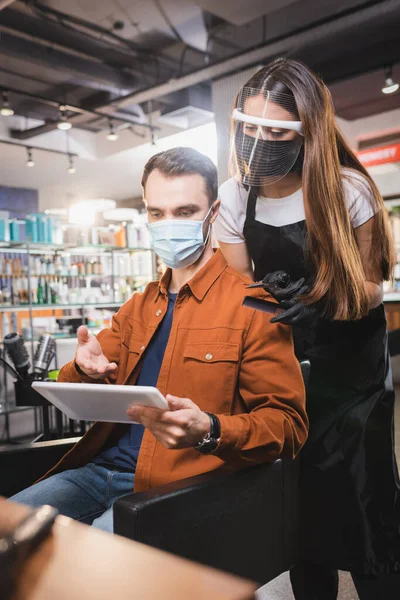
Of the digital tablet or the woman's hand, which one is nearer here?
the digital tablet

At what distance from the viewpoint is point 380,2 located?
4.33m

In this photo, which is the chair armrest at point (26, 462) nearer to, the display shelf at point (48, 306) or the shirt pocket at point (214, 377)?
the shirt pocket at point (214, 377)

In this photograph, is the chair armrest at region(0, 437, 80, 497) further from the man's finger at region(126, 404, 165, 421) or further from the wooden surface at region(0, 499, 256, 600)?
the wooden surface at region(0, 499, 256, 600)

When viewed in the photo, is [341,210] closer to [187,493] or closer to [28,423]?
[187,493]

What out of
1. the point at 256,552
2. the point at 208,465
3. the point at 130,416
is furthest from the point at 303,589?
the point at 130,416

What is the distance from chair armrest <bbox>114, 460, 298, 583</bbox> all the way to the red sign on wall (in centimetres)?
632

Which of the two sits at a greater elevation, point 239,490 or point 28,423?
point 239,490

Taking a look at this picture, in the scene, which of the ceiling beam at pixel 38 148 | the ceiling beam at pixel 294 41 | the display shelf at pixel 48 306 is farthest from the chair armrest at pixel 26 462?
the ceiling beam at pixel 38 148

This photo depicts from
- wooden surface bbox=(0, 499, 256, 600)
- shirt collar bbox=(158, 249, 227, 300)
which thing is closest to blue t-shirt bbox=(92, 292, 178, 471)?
shirt collar bbox=(158, 249, 227, 300)

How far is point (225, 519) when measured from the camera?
1.21 m

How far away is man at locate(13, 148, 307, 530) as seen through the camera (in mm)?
1241

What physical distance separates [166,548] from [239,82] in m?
5.35

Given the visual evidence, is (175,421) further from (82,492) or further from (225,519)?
(82,492)

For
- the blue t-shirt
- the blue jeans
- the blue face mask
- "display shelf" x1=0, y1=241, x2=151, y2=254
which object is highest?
"display shelf" x1=0, y1=241, x2=151, y2=254
